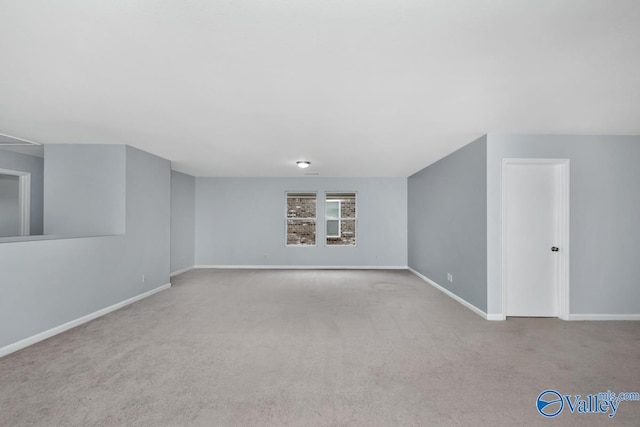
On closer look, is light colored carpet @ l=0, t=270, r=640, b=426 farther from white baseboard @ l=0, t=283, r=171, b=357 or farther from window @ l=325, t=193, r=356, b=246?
window @ l=325, t=193, r=356, b=246

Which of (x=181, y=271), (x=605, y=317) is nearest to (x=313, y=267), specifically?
(x=181, y=271)

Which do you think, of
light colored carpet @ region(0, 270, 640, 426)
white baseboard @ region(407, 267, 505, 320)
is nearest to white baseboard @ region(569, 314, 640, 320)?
light colored carpet @ region(0, 270, 640, 426)

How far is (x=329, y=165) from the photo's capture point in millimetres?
5785

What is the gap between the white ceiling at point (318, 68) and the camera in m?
1.49

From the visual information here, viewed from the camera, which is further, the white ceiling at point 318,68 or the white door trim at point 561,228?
the white door trim at point 561,228

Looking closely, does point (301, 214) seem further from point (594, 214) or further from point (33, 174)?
point (594, 214)

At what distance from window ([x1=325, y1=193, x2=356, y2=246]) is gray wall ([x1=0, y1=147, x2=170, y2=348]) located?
399 cm

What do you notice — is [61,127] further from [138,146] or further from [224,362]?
[224,362]

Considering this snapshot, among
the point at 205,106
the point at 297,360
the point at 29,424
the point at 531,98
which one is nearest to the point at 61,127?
the point at 205,106

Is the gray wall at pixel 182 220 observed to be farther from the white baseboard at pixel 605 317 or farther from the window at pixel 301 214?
the white baseboard at pixel 605 317

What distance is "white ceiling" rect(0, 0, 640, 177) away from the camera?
4.87ft

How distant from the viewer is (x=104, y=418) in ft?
5.92

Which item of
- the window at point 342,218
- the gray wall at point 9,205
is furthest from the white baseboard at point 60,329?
the window at point 342,218

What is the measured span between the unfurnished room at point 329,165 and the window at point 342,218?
2.31m
